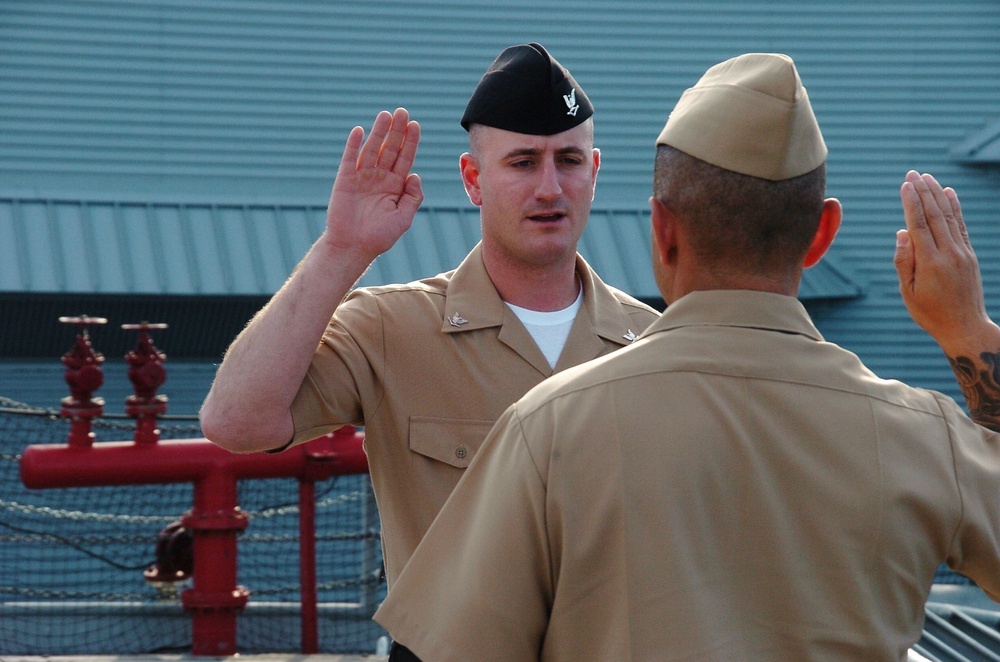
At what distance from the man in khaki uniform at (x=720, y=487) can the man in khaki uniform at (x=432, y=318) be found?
2.38ft

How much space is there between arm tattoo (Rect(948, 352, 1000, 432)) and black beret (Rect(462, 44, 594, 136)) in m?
1.07

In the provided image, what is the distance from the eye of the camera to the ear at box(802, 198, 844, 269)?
5.28ft

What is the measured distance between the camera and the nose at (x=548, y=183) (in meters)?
2.47

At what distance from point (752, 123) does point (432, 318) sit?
1087 millimetres

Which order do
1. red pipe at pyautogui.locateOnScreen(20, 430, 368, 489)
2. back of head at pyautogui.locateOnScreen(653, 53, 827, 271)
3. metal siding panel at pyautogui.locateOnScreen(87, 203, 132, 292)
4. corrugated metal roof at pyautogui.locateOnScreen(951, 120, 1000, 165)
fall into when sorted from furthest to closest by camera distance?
corrugated metal roof at pyautogui.locateOnScreen(951, 120, 1000, 165) < metal siding panel at pyautogui.locateOnScreen(87, 203, 132, 292) < red pipe at pyautogui.locateOnScreen(20, 430, 368, 489) < back of head at pyautogui.locateOnScreen(653, 53, 827, 271)

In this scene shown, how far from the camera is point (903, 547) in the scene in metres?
1.45

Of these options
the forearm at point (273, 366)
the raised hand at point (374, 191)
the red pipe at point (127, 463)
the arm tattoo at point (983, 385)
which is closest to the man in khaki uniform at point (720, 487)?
the arm tattoo at point (983, 385)

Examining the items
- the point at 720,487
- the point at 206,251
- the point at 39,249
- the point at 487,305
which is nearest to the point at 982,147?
the point at 206,251

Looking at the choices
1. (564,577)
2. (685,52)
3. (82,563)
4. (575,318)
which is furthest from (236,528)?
(685,52)

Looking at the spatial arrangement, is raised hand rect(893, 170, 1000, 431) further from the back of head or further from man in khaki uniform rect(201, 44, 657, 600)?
man in khaki uniform rect(201, 44, 657, 600)

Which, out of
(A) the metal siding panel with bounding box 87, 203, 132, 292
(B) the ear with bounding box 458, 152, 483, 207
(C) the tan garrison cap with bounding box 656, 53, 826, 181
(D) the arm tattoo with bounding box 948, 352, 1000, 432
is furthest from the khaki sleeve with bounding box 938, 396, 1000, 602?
(A) the metal siding panel with bounding box 87, 203, 132, 292

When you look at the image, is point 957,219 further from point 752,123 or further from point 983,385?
point 752,123

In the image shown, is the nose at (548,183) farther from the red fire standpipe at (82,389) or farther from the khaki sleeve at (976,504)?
the red fire standpipe at (82,389)

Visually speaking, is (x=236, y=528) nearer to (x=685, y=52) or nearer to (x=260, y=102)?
(x=260, y=102)
